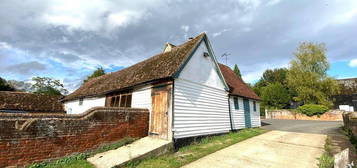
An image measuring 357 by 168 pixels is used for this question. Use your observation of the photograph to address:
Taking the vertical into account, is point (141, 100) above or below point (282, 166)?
above

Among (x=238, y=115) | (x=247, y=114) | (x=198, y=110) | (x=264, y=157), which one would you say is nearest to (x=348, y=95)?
(x=247, y=114)

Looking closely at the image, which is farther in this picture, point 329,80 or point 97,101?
point 329,80

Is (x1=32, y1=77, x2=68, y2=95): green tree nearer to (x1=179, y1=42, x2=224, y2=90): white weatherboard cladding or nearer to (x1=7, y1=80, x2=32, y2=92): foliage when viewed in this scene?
(x1=7, y1=80, x2=32, y2=92): foliage

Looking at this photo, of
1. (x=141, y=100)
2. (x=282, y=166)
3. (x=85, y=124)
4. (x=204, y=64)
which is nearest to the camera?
(x=282, y=166)

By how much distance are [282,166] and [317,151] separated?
3.02m

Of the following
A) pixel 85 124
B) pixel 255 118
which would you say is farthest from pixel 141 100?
pixel 255 118

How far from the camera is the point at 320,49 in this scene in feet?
99.6

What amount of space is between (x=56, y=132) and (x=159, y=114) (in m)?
4.28

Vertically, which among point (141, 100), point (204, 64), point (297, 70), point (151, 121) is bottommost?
point (151, 121)

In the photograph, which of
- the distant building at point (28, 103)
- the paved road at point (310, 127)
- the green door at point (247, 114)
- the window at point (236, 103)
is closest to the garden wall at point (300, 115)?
the paved road at point (310, 127)

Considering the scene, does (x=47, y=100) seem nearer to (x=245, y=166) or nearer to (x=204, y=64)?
(x=204, y=64)

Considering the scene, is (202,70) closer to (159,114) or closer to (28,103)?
(159,114)

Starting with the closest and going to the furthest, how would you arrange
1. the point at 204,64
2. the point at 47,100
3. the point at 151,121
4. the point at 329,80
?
1. the point at 151,121
2. the point at 204,64
3. the point at 47,100
4. the point at 329,80

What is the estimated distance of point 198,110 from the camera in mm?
9477
